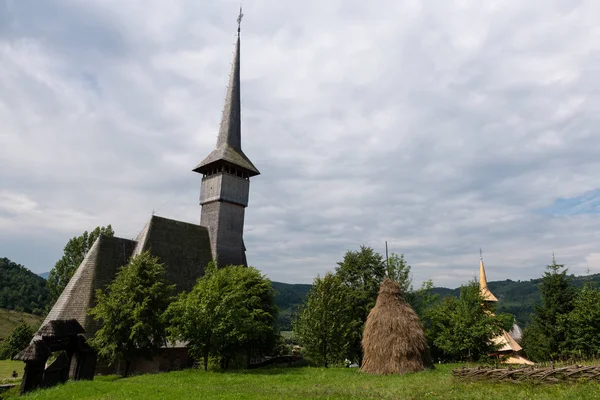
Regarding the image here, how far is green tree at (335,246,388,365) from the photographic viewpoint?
30.0 metres

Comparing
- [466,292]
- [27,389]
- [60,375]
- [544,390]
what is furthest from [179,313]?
[466,292]

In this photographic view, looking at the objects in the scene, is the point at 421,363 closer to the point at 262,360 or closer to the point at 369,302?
the point at 369,302

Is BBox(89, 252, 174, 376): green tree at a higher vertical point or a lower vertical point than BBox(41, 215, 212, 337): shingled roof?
lower

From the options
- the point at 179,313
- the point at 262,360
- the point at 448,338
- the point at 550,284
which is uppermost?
the point at 550,284

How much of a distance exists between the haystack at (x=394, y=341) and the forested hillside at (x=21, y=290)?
100663 mm

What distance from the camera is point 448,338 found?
90.9ft

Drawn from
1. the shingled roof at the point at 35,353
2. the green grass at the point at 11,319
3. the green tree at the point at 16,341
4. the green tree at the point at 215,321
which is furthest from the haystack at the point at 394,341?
the green grass at the point at 11,319

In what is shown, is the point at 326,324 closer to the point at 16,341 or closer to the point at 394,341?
the point at 394,341

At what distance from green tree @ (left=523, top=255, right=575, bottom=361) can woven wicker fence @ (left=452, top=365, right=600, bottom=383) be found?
16.9 m

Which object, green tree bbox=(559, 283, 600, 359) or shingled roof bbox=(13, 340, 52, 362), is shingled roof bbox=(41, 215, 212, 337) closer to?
shingled roof bbox=(13, 340, 52, 362)

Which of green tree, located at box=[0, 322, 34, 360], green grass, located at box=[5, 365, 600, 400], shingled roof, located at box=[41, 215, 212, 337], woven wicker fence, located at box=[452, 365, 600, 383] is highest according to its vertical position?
shingled roof, located at box=[41, 215, 212, 337]

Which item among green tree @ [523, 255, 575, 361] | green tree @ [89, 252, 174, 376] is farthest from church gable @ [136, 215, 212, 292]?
green tree @ [523, 255, 575, 361]

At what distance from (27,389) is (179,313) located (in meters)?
8.03

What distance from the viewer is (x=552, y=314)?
27734 mm
